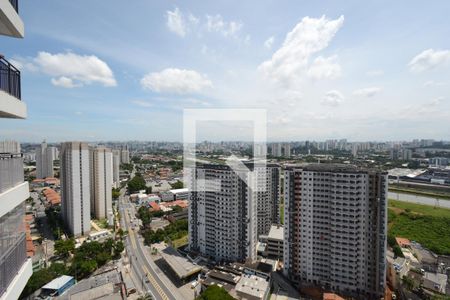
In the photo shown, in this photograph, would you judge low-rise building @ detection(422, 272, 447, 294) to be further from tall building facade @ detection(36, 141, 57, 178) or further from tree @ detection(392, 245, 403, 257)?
tall building facade @ detection(36, 141, 57, 178)

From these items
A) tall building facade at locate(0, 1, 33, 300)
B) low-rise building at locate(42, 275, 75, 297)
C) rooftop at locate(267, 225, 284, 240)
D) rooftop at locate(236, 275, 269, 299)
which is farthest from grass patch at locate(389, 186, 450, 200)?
tall building facade at locate(0, 1, 33, 300)

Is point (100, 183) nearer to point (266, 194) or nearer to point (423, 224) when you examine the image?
point (266, 194)

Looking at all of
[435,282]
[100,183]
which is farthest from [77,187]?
[435,282]

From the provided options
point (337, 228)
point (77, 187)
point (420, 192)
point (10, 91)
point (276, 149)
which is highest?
point (10, 91)

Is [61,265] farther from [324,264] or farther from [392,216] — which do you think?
[392,216]

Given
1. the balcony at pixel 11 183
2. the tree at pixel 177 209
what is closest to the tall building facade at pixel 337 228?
the balcony at pixel 11 183
